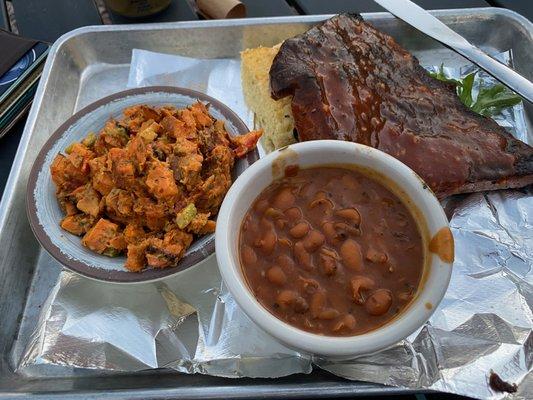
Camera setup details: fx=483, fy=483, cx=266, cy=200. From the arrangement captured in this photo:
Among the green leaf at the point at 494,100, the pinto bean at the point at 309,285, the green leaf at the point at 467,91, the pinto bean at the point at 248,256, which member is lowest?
the green leaf at the point at 494,100

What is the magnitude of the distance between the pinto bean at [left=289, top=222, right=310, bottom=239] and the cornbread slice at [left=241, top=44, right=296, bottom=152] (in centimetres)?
81

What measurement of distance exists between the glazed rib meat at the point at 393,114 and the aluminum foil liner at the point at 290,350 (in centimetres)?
20

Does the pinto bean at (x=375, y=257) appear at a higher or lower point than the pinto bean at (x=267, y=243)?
lower

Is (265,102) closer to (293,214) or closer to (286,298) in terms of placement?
(293,214)

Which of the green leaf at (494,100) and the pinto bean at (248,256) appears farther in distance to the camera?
the green leaf at (494,100)

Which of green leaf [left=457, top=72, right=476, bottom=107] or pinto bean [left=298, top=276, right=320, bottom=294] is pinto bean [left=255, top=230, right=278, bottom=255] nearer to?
pinto bean [left=298, top=276, right=320, bottom=294]

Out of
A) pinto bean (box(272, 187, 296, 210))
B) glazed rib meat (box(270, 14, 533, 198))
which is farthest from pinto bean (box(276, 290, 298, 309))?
glazed rib meat (box(270, 14, 533, 198))

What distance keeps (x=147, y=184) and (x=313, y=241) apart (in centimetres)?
60

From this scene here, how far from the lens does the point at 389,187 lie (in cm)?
146

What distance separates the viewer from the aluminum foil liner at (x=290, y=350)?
1.58m

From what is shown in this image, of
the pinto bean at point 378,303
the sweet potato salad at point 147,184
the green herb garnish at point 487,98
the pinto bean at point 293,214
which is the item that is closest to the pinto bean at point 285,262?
the pinto bean at point 293,214

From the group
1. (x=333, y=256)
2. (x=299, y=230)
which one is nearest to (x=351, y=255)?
(x=333, y=256)

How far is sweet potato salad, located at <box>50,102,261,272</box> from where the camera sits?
159 cm

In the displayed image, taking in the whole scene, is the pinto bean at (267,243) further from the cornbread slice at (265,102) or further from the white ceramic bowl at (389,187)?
the cornbread slice at (265,102)
